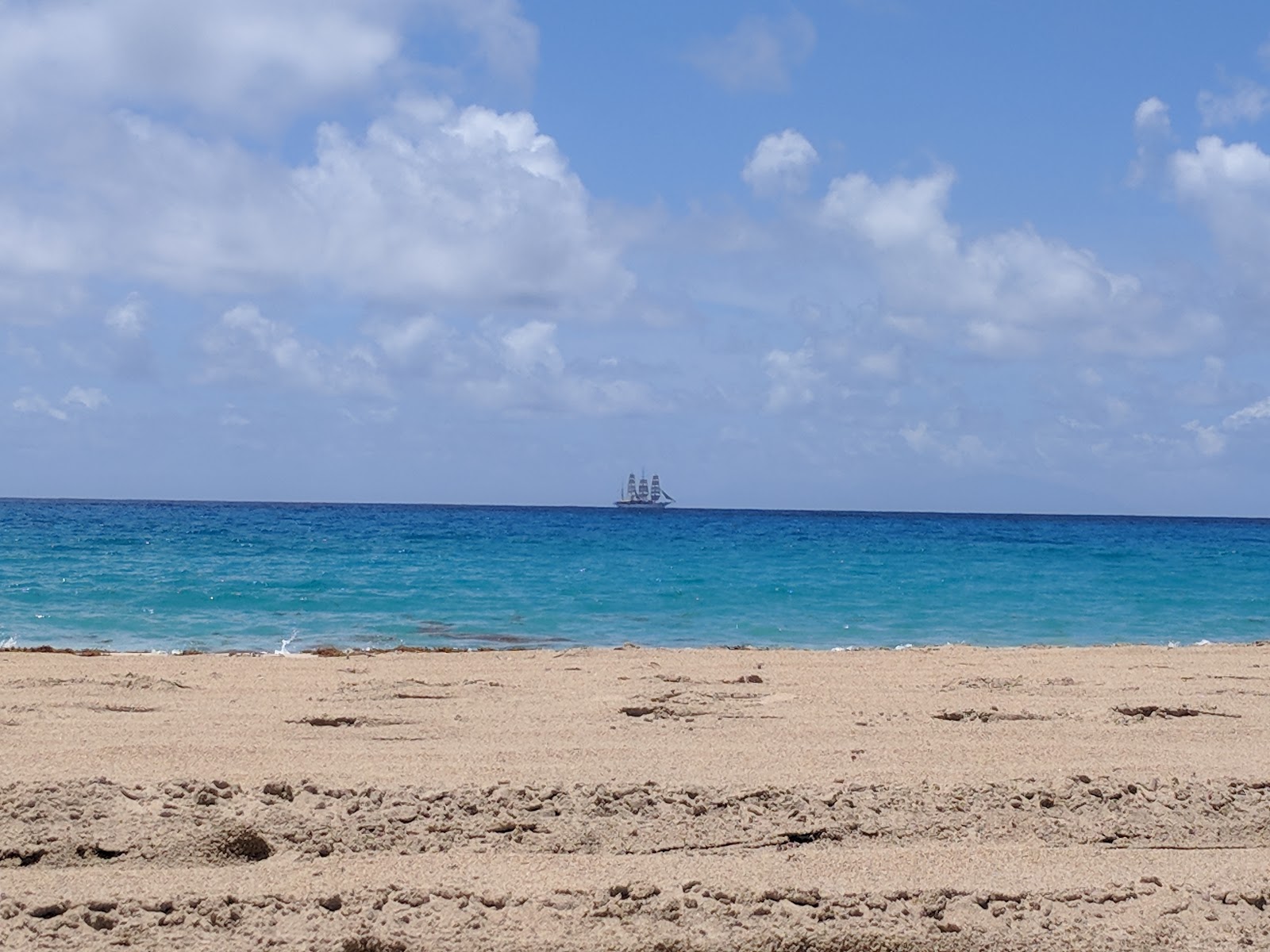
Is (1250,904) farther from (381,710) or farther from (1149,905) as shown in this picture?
(381,710)

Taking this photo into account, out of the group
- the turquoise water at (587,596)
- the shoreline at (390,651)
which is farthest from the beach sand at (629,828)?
the turquoise water at (587,596)

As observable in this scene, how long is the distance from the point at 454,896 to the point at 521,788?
949 millimetres

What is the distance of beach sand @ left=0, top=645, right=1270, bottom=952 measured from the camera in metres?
3.38

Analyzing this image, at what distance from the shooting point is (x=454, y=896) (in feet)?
11.5

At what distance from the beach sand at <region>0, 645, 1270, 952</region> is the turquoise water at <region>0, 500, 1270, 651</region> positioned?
25.8ft

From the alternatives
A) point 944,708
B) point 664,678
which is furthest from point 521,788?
point 664,678

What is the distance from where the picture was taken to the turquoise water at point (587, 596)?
14.7m

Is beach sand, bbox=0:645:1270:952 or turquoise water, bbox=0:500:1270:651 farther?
turquoise water, bbox=0:500:1270:651

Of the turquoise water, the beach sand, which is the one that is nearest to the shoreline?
the turquoise water

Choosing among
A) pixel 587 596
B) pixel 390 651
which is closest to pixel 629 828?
pixel 390 651

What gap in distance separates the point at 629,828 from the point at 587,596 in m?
15.7

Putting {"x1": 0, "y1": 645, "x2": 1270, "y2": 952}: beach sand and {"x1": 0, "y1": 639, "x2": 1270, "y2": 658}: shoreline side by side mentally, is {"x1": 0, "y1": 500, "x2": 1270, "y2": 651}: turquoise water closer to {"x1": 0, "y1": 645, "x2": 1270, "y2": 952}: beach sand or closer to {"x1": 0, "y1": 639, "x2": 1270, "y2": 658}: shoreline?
{"x1": 0, "y1": 639, "x2": 1270, "y2": 658}: shoreline

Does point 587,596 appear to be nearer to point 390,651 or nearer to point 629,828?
point 390,651

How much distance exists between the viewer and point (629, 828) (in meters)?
4.14
